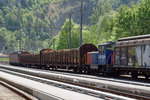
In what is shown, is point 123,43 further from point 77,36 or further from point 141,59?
point 77,36

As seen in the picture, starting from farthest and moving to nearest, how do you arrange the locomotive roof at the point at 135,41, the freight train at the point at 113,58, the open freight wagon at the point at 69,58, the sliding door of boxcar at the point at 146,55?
the open freight wagon at the point at 69,58 → the freight train at the point at 113,58 → the locomotive roof at the point at 135,41 → the sliding door of boxcar at the point at 146,55

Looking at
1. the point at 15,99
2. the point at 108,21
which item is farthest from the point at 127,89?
the point at 108,21

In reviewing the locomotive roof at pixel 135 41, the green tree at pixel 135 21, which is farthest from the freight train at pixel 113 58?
the green tree at pixel 135 21

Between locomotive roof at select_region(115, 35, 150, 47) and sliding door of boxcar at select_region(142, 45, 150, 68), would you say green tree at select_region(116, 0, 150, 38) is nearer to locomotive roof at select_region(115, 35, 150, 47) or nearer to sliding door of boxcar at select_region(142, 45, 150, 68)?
locomotive roof at select_region(115, 35, 150, 47)

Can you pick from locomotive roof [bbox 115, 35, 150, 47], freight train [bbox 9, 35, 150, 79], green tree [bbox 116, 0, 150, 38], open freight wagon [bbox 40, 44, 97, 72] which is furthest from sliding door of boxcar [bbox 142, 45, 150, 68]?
green tree [bbox 116, 0, 150, 38]

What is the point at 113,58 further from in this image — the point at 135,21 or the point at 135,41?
the point at 135,21

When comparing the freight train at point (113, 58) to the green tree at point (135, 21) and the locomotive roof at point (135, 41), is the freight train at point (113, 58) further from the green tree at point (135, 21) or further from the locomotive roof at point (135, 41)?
the green tree at point (135, 21)

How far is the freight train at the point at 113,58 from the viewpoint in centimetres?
2253

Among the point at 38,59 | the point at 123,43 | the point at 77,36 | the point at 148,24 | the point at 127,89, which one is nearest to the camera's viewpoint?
the point at 127,89

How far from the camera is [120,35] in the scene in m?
51.8

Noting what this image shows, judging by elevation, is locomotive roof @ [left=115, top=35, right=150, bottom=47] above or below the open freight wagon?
above

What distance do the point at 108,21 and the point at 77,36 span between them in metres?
15.7

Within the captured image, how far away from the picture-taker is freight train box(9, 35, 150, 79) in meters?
22.5

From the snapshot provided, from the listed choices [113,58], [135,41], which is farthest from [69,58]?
[135,41]
